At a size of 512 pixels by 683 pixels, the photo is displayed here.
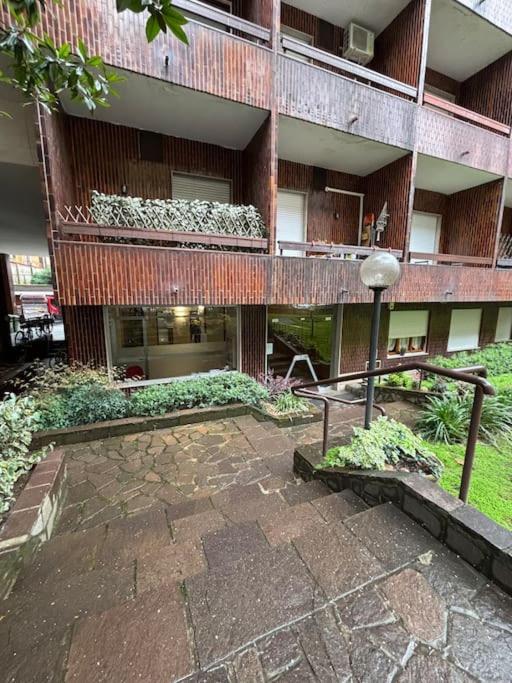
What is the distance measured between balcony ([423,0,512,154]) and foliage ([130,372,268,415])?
21.9 feet

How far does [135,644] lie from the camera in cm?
128

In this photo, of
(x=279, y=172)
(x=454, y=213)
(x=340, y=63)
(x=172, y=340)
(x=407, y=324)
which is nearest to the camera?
(x=340, y=63)

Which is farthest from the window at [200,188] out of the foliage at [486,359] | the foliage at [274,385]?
the foliage at [486,359]

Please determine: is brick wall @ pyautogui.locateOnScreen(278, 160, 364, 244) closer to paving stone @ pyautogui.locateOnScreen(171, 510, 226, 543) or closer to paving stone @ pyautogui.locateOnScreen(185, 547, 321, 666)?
paving stone @ pyautogui.locateOnScreen(171, 510, 226, 543)

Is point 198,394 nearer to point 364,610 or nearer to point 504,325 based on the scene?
point 364,610

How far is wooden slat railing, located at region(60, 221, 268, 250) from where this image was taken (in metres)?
3.80

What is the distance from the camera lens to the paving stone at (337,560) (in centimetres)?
157

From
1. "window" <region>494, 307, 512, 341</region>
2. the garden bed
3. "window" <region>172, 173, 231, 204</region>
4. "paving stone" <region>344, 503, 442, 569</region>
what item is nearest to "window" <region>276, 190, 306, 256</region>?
"window" <region>172, 173, 231, 204</region>

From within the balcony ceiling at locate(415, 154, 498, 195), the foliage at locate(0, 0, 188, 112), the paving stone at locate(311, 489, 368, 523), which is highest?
the balcony ceiling at locate(415, 154, 498, 195)

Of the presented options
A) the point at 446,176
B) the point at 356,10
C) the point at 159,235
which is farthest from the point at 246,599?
the point at 356,10

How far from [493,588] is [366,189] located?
25.0 feet

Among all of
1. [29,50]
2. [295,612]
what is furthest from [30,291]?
[295,612]

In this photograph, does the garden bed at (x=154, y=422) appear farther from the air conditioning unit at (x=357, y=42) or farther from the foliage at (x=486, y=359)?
the air conditioning unit at (x=357, y=42)

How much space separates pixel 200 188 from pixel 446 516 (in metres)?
6.32
